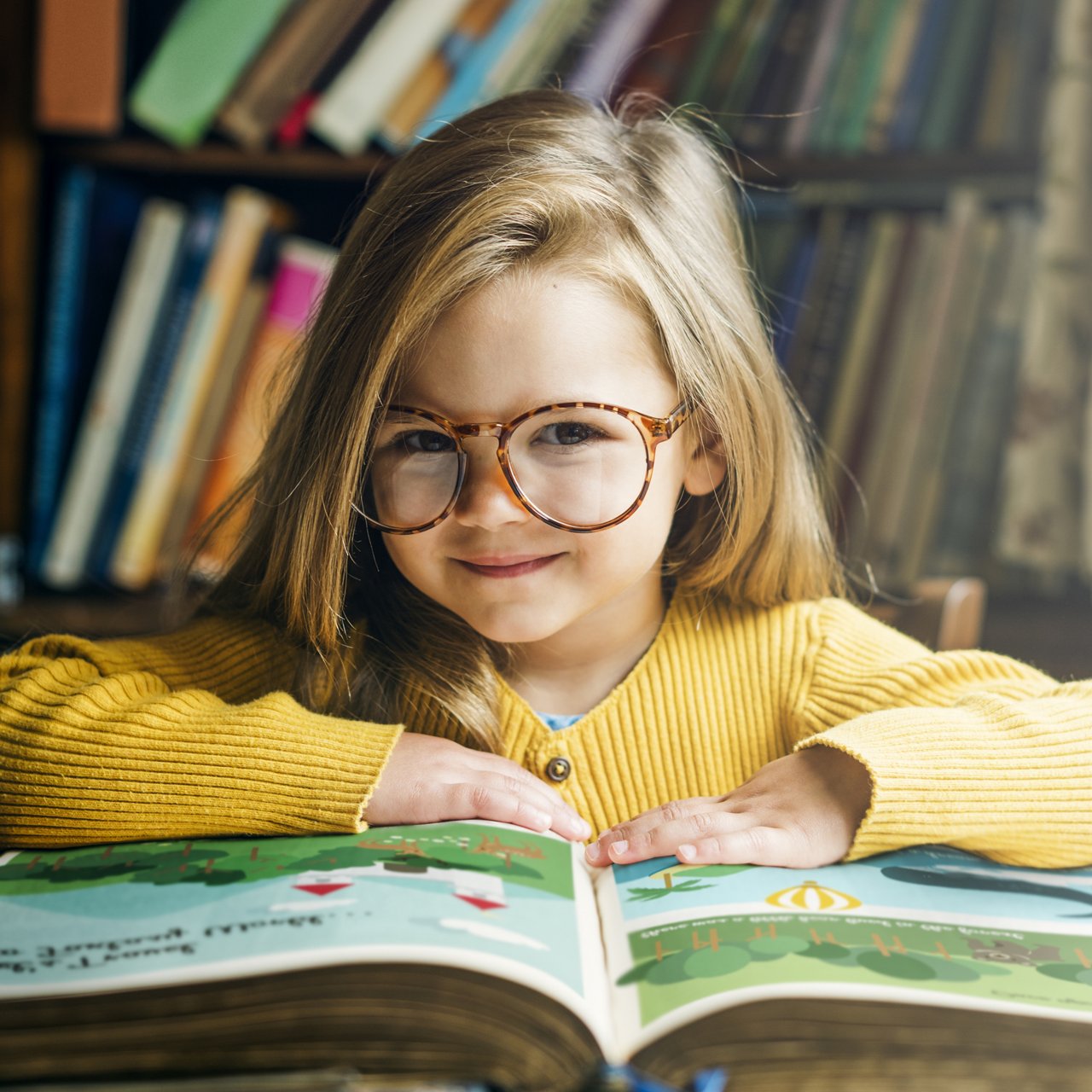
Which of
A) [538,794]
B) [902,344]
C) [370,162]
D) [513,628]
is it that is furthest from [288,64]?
[538,794]

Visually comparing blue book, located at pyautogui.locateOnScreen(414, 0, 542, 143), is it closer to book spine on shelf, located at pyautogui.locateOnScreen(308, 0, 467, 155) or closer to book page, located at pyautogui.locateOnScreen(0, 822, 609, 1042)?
book spine on shelf, located at pyautogui.locateOnScreen(308, 0, 467, 155)

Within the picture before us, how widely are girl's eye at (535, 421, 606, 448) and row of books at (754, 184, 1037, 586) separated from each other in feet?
2.21

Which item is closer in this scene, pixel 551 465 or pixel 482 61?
pixel 551 465

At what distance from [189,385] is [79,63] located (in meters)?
0.36

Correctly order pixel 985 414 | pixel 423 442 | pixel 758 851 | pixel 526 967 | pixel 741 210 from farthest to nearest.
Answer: pixel 985 414
pixel 741 210
pixel 423 442
pixel 758 851
pixel 526 967

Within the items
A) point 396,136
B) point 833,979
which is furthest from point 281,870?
point 396,136

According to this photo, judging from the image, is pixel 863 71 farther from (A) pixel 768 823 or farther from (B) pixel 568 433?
(A) pixel 768 823

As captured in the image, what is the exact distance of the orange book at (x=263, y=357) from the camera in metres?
1.32

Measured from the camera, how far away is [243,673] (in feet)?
2.49

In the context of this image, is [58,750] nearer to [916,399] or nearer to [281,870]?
[281,870]

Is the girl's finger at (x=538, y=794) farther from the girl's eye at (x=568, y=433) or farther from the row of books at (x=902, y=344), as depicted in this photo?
the row of books at (x=902, y=344)

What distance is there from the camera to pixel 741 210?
1.20m

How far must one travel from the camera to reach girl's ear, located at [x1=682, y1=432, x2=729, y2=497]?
733 millimetres

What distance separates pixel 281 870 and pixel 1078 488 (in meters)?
1.07
